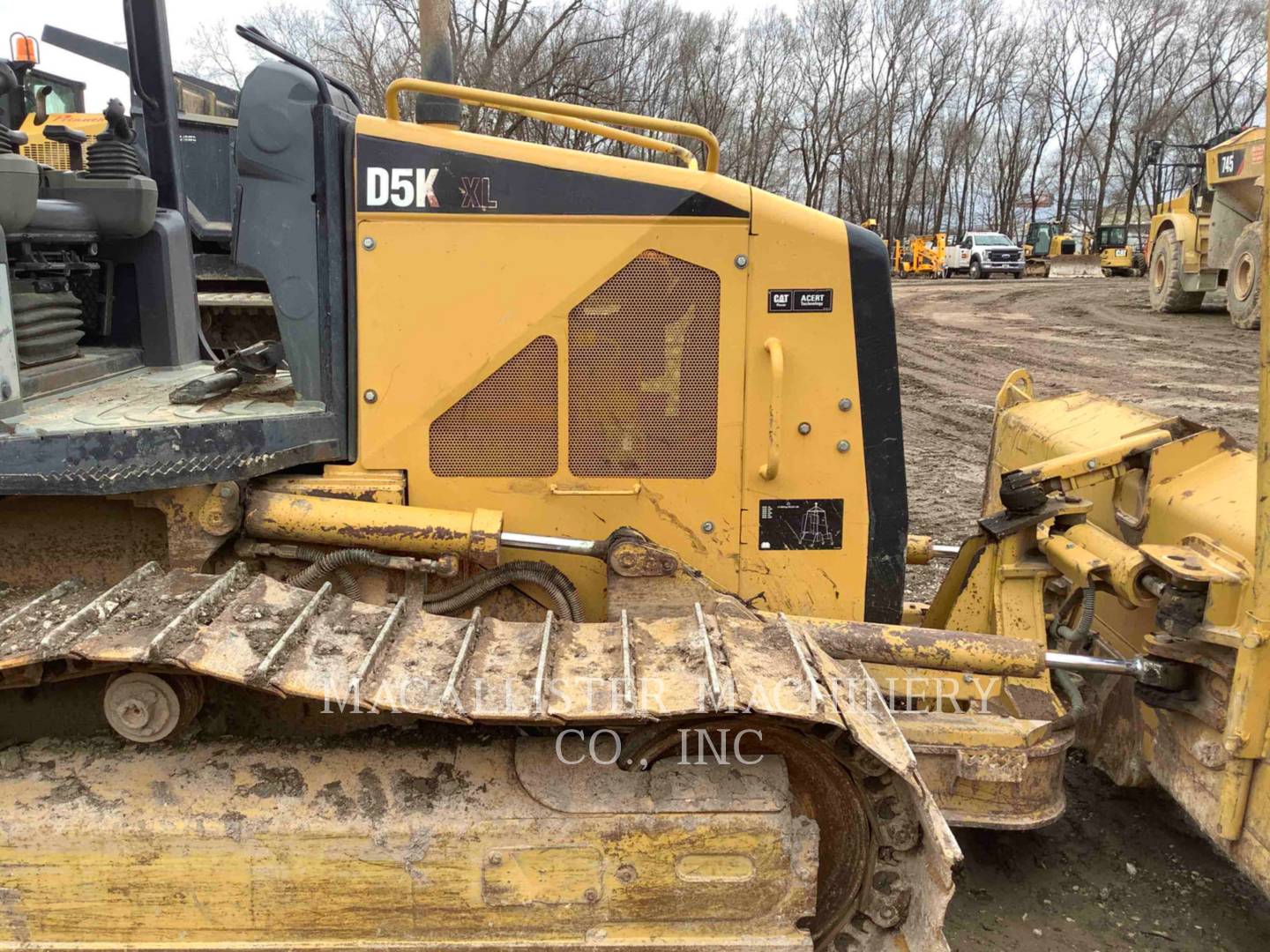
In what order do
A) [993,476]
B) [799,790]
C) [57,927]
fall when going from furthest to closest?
1. [993,476]
2. [799,790]
3. [57,927]

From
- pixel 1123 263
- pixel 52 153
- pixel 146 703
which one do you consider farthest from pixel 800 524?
pixel 1123 263

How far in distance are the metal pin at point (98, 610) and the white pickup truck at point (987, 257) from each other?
118 feet

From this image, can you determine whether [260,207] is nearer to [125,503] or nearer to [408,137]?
[408,137]

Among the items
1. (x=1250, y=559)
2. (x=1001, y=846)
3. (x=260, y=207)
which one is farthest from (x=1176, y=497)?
(x=260, y=207)

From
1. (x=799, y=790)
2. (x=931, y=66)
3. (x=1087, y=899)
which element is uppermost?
(x=931, y=66)

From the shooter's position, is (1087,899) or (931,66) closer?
(1087,899)

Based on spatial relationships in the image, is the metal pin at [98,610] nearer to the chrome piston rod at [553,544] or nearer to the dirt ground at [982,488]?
the chrome piston rod at [553,544]

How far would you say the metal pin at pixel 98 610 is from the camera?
2.24 meters

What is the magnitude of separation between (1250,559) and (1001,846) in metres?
Answer: 1.30

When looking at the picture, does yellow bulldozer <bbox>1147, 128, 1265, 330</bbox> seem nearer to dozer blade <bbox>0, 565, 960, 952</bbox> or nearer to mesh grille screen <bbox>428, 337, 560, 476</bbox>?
mesh grille screen <bbox>428, 337, 560, 476</bbox>

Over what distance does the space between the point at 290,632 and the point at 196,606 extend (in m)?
0.23

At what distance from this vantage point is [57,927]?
2430 mm

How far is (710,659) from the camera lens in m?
2.32

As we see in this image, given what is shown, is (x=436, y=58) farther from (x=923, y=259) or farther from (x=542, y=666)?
(x=923, y=259)
